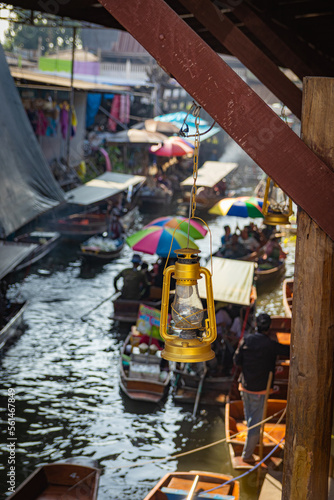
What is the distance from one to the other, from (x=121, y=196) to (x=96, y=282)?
7.34 m

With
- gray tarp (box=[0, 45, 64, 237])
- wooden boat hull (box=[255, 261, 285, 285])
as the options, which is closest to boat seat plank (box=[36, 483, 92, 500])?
gray tarp (box=[0, 45, 64, 237])

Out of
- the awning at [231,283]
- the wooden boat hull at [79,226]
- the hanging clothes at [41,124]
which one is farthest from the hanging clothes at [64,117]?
the awning at [231,283]

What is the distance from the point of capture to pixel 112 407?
31.5 feet

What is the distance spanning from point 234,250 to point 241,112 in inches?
547

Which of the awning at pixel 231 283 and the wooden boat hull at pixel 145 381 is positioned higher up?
the awning at pixel 231 283

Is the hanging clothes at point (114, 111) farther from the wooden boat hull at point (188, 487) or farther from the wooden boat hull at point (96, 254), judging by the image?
the wooden boat hull at point (188, 487)

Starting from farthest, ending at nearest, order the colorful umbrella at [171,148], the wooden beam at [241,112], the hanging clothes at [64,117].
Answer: the colorful umbrella at [171,148], the hanging clothes at [64,117], the wooden beam at [241,112]

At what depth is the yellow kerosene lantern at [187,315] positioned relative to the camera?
9.18 ft

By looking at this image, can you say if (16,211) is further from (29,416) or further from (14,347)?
(29,416)

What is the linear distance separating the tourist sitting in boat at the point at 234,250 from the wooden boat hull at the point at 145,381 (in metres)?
6.91

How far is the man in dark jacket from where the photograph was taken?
21.9 feet

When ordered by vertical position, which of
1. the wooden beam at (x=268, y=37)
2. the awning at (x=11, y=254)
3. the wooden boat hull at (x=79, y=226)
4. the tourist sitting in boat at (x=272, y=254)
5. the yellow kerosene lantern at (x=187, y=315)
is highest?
the wooden beam at (x=268, y=37)

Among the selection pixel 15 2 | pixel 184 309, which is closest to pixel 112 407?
pixel 15 2

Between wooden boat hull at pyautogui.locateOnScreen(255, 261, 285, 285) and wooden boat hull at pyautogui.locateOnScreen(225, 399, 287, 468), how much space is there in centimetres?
794
